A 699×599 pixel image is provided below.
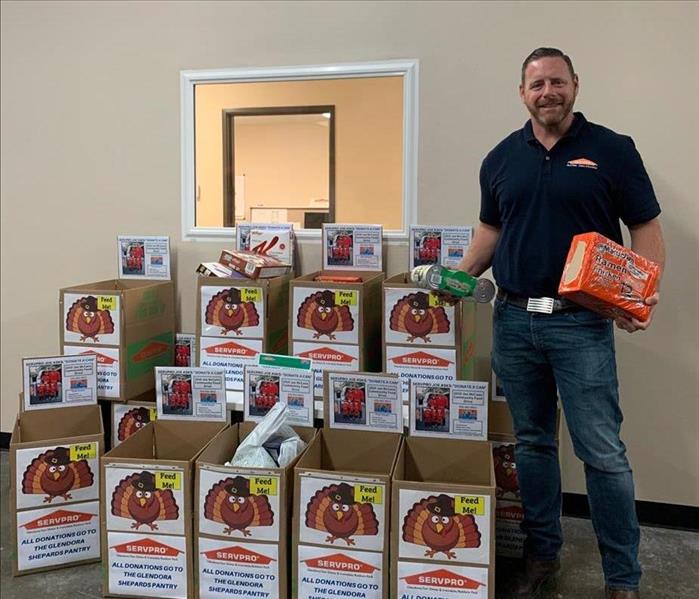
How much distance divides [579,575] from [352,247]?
139 cm

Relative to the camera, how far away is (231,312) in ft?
7.85

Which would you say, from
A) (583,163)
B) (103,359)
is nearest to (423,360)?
(583,163)

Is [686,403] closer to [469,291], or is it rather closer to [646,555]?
[646,555]

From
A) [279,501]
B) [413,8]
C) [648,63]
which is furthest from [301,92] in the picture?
[279,501]

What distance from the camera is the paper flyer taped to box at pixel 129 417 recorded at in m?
2.45

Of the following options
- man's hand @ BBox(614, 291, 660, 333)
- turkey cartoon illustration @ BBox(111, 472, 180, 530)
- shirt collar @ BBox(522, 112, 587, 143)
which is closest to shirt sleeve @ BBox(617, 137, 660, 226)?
shirt collar @ BBox(522, 112, 587, 143)

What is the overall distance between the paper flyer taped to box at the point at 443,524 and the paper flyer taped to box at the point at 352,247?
1.05 meters

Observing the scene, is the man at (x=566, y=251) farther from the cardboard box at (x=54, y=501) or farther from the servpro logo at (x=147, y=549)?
the cardboard box at (x=54, y=501)

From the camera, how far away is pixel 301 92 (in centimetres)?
312

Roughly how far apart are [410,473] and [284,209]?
1.50 meters

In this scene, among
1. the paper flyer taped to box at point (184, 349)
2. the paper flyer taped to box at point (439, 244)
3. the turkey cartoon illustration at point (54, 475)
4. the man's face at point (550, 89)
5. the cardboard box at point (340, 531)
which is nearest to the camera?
the man's face at point (550, 89)

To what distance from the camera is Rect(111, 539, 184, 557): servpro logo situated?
1971mm

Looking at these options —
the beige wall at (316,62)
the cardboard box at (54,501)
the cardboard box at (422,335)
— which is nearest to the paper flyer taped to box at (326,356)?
the cardboard box at (422,335)

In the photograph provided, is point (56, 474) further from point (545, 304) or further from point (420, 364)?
point (545, 304)
